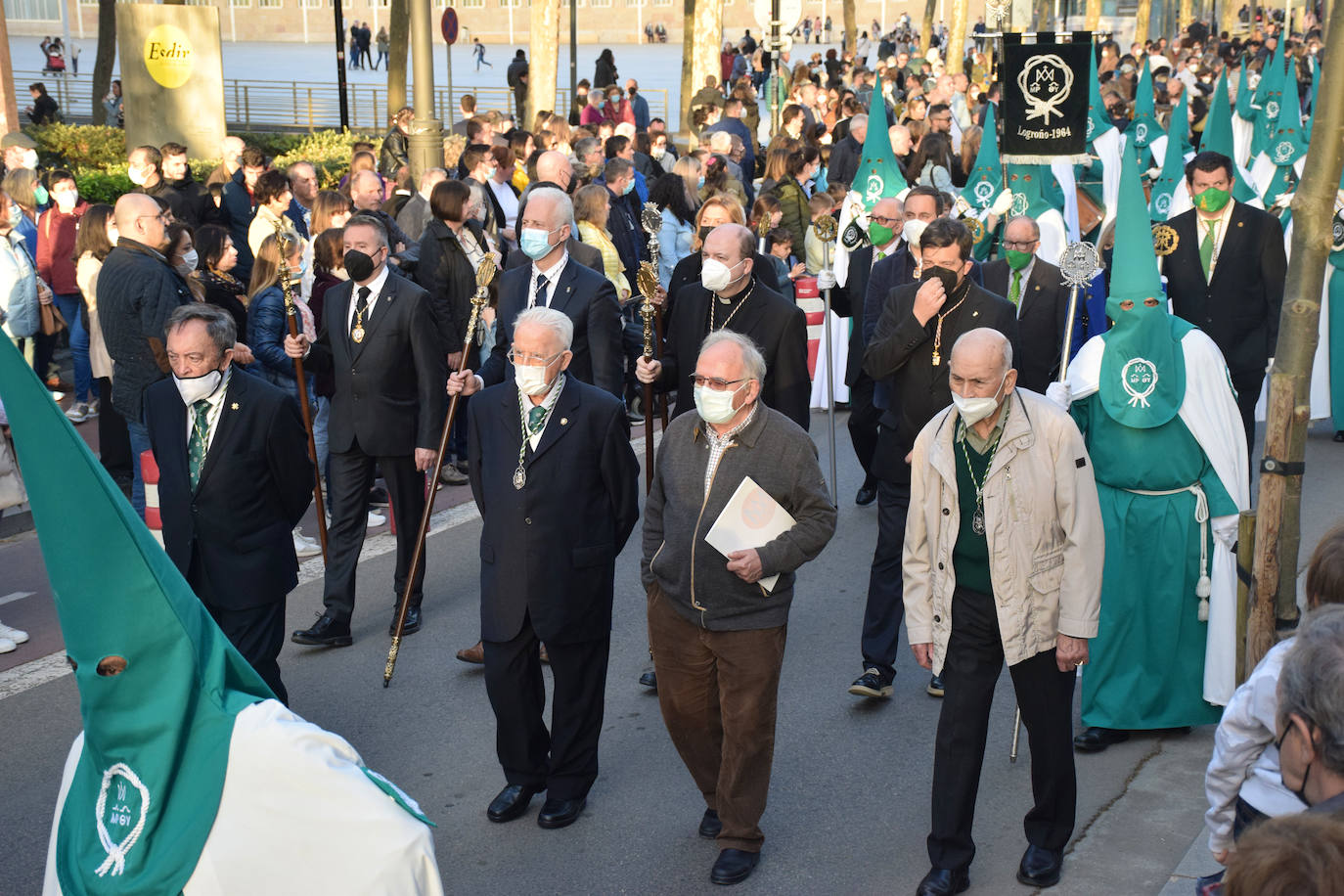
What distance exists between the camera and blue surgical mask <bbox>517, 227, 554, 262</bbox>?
727 centimetres

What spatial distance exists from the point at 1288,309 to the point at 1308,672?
303 centimetres

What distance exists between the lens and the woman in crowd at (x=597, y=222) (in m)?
10.5

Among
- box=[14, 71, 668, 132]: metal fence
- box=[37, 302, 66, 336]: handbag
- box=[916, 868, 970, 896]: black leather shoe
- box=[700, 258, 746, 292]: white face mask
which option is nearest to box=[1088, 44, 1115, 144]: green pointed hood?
box=[37, 302, 66, 336]: handbag

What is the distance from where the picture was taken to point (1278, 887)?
230 cm

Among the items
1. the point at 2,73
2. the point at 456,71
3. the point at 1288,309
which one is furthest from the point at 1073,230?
the point at 456,71

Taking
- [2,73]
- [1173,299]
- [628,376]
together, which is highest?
[2,73]

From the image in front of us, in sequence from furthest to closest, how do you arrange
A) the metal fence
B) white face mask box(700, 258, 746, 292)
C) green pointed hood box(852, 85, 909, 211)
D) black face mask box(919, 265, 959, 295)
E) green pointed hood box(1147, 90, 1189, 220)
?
the metal fence
green pointed hood box(1147, 90, 1189, 220)
green pointed hood box(852, 85, 909, 211)
white face mask box(700, 258, 746, 292)
black face mask box(919, 265, 959, 295)

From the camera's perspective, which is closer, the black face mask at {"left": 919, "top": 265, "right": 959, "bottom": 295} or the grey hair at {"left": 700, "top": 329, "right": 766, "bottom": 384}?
the grey hair at {"left": 700, "top": 329, "right": 766, "bottom": 384}

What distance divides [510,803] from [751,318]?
2.41 m

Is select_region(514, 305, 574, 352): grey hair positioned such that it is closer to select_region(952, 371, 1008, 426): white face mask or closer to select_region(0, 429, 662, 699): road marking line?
select_region(0, 429, 662, 699): road marking line

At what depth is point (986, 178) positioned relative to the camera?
→ 41.0ft

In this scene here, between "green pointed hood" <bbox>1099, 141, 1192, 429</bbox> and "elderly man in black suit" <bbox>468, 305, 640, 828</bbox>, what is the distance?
193cm

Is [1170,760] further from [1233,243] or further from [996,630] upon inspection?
[1233,243]

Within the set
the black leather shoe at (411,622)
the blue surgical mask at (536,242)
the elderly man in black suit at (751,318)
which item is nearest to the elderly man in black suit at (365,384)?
the black leather shoe at (411,622)
